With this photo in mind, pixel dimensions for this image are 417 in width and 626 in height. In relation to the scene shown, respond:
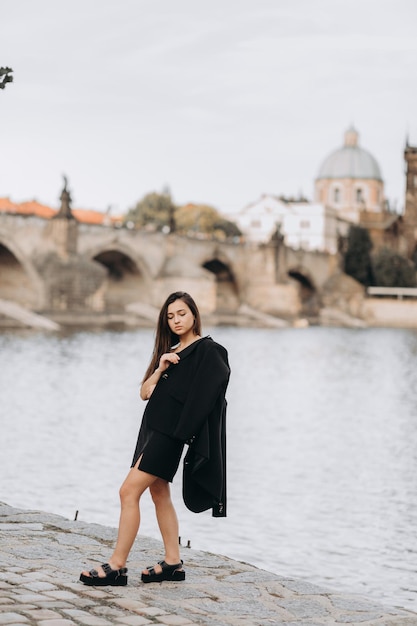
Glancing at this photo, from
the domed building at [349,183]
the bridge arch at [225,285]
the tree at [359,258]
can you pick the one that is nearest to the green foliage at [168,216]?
the bridge arch at [225,285]

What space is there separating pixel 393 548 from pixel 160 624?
5728mm

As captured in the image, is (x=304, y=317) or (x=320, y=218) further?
(x=320, y=218)

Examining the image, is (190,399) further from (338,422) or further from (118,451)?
(338,422)

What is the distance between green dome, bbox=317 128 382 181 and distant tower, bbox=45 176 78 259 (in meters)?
69.0

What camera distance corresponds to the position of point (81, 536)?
723 centimetres

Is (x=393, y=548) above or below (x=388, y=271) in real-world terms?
below

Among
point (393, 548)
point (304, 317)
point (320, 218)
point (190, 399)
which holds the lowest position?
point (393, 548)

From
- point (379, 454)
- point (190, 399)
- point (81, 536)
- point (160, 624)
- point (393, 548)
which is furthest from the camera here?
point (379, 454)

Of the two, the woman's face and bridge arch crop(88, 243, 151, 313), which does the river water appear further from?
bridge arch crop(88, 243, 151, 313)

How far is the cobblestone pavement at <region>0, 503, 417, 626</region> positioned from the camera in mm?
5172

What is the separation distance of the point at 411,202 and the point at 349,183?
18371 mm

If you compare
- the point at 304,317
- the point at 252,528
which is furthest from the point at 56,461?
the point at 304,317

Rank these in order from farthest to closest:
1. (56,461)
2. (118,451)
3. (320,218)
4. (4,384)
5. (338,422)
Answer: (320,218) → (4,384) → (338,422) → (118,451) → (56,461)

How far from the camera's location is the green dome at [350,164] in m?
128
